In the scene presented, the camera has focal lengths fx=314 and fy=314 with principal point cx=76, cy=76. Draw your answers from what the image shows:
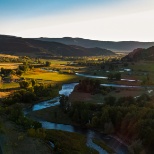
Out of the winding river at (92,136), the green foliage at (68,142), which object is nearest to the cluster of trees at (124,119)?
the winding river at (92,136)

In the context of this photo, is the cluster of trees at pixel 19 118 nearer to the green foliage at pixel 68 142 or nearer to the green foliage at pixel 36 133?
the green foliage at pixel 36 133

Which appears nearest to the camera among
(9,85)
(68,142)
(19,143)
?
(19,143)

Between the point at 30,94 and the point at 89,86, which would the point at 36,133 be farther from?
the point at 89,86

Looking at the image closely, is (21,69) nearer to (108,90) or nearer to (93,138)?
(108,90)

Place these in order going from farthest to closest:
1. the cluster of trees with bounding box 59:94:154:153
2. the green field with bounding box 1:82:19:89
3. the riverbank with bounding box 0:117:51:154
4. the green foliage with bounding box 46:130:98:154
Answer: the green field with bounding box 1:82:19:89, the cluster of trees with bounding box 59:94:154:153, the green foliage with bounding box 46:130:98:154, the riverbank with bounding box 0:117:51:154

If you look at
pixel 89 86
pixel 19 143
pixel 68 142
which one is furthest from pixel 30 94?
pixel 19 143

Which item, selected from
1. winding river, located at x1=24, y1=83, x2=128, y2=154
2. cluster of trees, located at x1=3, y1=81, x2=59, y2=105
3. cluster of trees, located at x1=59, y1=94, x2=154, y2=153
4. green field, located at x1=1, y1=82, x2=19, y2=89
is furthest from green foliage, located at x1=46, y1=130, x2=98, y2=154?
green field, located at x1=1, y1=82, x2=19, y2=89

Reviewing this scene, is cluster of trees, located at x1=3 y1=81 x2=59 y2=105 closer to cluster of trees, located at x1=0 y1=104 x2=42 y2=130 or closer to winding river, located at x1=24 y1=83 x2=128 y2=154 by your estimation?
winding river, located at x1=24 y1=83 x2=128 y2=154

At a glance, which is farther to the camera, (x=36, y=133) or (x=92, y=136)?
(x=92, y=136)

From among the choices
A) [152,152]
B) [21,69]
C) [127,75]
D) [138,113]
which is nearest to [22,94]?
[138,113]

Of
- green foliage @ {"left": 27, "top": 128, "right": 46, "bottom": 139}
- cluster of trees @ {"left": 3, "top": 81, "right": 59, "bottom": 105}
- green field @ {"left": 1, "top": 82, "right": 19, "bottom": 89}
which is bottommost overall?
green field @ {"left": 1, "top": 82, "right": 19, "bottom": 89}

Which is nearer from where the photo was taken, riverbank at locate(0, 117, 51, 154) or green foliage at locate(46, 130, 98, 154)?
riverbank at locate(0, 117, 51, 154)
